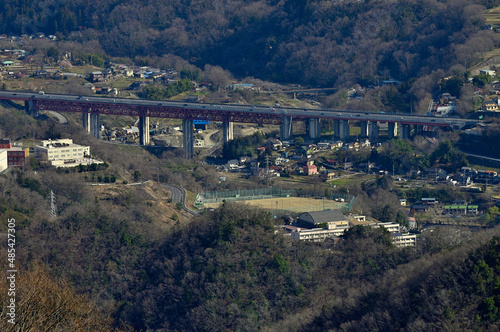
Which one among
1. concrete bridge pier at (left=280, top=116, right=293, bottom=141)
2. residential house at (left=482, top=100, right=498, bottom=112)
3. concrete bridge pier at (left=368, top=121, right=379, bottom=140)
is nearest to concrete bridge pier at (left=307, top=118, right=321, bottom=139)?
concrete bridge pier at (left=280, top=116, right=293, bottom=141)

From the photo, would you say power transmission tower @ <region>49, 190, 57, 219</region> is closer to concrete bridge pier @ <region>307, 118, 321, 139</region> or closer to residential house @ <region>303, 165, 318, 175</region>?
residential house @ <region>303, 165, 318, 175</region>

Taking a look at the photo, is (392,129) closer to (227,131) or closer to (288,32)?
(227,131)

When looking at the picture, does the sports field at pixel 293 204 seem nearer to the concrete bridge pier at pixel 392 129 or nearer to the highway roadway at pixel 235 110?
the highway roadway at pixel 235 110

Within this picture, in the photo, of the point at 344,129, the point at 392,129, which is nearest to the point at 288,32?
the point at 344,129

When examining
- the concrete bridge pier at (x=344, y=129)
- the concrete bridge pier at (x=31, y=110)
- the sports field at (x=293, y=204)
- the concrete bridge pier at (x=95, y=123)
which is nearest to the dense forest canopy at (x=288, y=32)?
the concrete bridge pier at (x=344, y=129)

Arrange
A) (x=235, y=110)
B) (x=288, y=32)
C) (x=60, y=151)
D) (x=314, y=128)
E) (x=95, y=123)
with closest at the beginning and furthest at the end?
(x=60, y=151)
(x=314, y=128)
(x=235, y=110)
(x=95, y=123)
(x=288, y=32)

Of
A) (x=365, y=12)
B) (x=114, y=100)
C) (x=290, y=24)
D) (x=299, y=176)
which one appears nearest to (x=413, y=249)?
(x=299, y=176)
